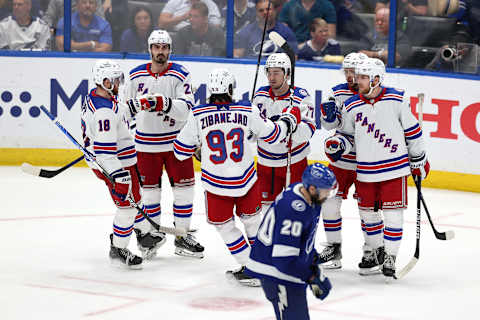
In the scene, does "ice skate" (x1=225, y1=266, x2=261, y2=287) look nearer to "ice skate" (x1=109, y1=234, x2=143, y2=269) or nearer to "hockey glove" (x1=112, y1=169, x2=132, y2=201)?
"ice skate" (x1=109, y1=234, x2=143, y2=269)

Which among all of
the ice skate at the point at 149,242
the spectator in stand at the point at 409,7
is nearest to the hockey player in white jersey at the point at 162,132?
the ice skate at the point at 149,242

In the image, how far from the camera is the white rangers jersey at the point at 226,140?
5.16 metres

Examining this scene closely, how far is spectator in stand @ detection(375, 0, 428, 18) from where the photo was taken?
833 centimetres

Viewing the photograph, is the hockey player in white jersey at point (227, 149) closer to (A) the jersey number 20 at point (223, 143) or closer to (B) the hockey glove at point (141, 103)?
(A) the jersey number 20 at point (223, 143)

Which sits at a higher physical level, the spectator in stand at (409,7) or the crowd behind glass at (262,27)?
the spectator in stand at (409,7)

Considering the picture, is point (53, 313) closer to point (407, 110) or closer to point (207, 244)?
point (207, 244)

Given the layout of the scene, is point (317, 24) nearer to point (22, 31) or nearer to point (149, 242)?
point (22, 31)

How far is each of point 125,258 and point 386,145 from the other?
1.72 m

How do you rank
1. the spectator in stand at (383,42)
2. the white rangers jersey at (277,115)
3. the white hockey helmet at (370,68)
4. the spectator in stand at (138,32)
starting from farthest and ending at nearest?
the spectator in stand at (138,32) < the spectator in stand at (383,42) < the white rangers jersey at (277,115) < the white hockey helmet at (370,68)

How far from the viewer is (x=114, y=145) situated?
543 cm

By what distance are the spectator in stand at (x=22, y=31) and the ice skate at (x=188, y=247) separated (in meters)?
3.75

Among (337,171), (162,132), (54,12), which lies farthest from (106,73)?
(54,12)

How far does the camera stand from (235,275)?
5422mm

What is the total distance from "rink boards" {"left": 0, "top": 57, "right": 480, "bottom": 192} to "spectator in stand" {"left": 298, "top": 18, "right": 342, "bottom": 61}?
20 centimetres
